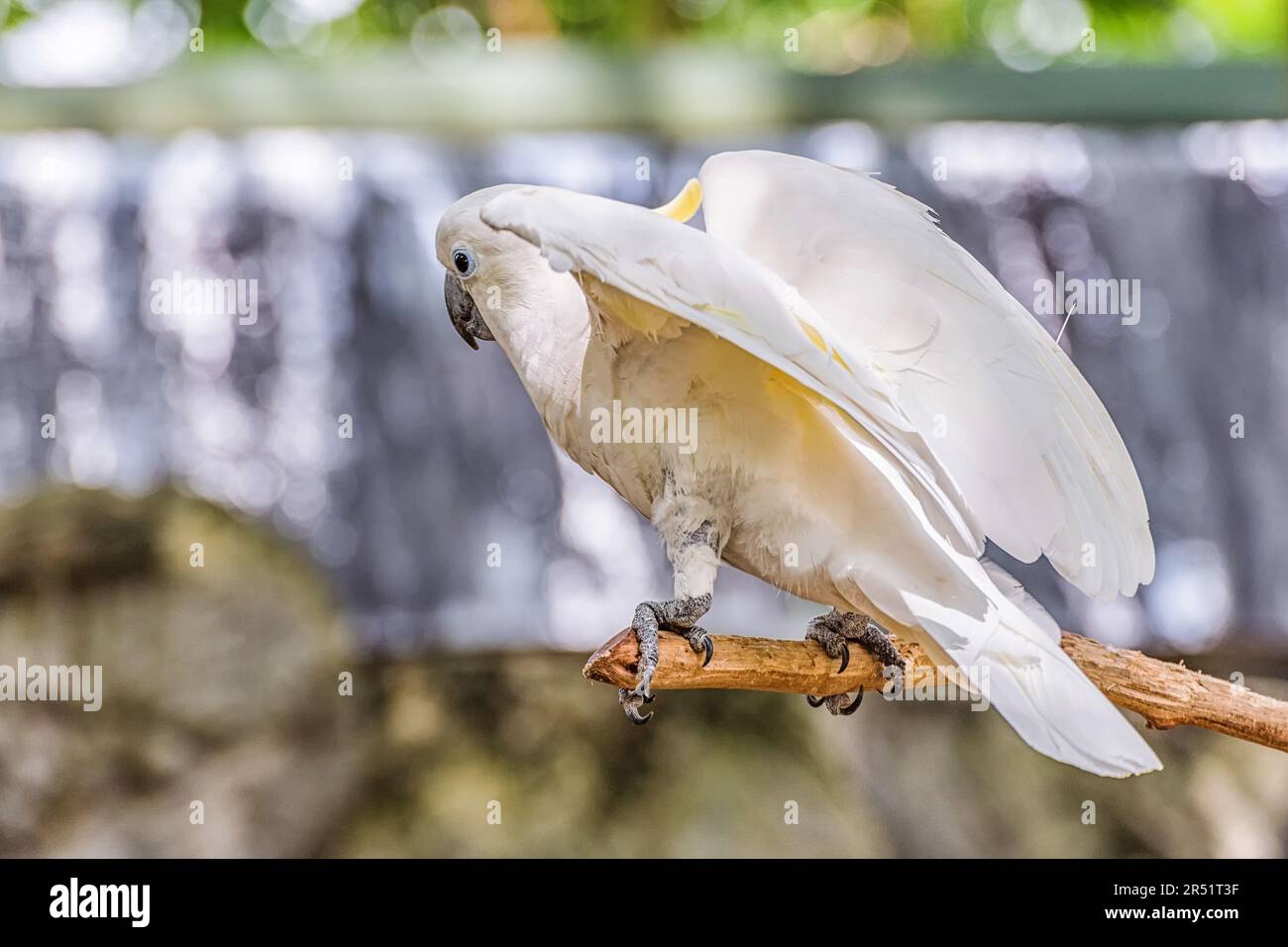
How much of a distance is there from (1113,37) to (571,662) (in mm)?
5136

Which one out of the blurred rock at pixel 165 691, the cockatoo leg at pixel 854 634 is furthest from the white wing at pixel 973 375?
the blurred rock at pixel 165 691

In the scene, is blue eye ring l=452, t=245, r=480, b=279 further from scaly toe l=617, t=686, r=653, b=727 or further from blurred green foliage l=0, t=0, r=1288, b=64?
blurred green foliage l=0, t=0, r=1288, b=64

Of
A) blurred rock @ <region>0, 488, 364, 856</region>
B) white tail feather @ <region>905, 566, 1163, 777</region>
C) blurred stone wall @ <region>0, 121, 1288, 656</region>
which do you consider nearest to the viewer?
white tail feather @ <region>905, 566, 1163, 777</region>

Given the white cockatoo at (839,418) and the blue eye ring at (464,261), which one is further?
the blue eye ring at (464,261)

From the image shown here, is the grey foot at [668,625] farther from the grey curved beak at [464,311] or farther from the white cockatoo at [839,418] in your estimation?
the grey curved beak at [464,311]

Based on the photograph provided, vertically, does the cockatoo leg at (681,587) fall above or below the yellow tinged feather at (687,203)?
below

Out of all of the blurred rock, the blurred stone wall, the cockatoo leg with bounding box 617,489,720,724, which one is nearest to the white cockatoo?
the cockatoo leg with bounding box 617,489,720,724

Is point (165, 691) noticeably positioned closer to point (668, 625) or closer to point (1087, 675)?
point (668, 625)

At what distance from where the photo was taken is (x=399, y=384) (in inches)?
160

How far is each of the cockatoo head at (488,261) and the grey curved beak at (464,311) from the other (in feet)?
0.31

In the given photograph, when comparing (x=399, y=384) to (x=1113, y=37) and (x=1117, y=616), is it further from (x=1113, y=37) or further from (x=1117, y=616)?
(x=1113, y=37)

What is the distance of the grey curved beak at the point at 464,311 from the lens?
1.97m

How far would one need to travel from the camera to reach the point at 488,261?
179 cm

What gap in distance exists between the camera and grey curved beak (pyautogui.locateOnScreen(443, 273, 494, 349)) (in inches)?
77.4
